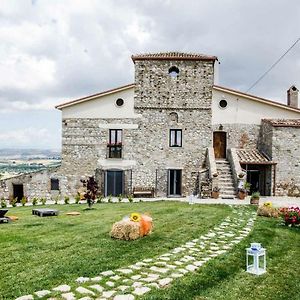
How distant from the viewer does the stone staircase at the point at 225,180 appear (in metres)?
24.3

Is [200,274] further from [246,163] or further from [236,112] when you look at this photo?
[236,112]

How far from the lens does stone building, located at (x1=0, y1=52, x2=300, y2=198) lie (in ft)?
89.2

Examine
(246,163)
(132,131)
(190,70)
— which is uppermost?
(190,70)

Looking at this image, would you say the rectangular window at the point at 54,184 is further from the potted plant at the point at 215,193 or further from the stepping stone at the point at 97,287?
the stepping stone at the point at 97,287

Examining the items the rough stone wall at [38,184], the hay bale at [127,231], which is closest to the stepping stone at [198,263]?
the hay bale at [127,231]

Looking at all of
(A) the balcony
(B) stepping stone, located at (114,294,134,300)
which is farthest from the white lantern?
(A) the balcony

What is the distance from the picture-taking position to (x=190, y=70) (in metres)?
27.2

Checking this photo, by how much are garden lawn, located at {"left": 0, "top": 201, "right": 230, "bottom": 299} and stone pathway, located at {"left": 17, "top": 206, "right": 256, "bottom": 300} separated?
30 centimetres

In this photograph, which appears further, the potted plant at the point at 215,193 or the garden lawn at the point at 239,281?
the potted plant at the point at 215,193

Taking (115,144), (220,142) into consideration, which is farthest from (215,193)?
(115,144)

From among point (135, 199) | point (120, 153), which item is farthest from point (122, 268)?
point (120, 153)

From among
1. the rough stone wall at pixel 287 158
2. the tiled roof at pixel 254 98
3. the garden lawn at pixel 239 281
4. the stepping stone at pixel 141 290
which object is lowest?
the garden lawn at pixel 239 281

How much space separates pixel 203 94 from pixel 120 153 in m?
7.37

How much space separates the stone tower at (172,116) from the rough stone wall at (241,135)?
4.56ft
